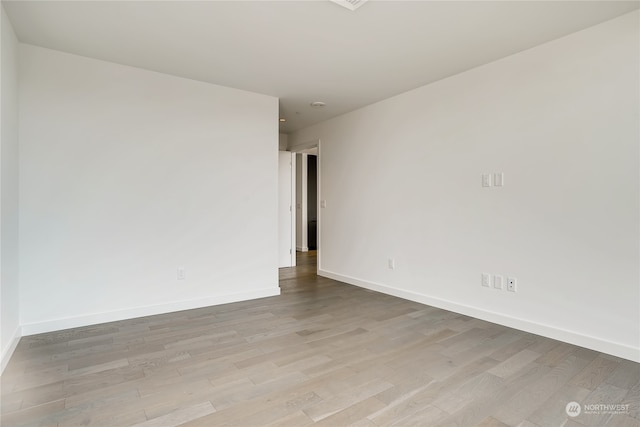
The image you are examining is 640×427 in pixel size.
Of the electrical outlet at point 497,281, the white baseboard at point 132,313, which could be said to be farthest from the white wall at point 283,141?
the electrical outlet at point 497,281

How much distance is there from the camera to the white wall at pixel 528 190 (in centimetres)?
253

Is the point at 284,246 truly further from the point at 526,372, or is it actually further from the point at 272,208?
the point at 526,372

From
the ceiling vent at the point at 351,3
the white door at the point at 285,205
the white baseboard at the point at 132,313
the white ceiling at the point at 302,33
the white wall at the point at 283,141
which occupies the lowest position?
the white baseboard at the point at 132,313

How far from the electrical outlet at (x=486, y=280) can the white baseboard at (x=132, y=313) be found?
94.2 inches

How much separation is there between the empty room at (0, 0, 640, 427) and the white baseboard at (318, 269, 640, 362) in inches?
0.7

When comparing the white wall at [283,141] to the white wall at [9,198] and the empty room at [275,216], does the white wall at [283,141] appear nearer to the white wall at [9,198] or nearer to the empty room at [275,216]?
the empty room at [275,216]

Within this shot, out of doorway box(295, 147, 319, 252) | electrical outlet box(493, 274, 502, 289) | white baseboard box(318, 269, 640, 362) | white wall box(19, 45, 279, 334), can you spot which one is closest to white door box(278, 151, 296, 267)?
doorway box(295, 147, 319, 252)

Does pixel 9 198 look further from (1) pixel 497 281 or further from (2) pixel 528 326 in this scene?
(2) pixel 528 326

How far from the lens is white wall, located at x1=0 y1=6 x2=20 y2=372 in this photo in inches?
93.0

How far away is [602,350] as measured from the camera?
2.58 m

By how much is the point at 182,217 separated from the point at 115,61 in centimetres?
163

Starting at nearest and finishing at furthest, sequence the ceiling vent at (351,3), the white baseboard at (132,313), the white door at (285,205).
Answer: the ceiling vent at (351,3)
the white baseboard at (132,313)
the white door at (285,205)

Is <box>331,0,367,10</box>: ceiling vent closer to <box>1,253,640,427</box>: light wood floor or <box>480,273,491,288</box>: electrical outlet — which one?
<box>1,253,640,427</box>: light wood floor

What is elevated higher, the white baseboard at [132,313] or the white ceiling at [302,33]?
the white ceiling at [302,33]
